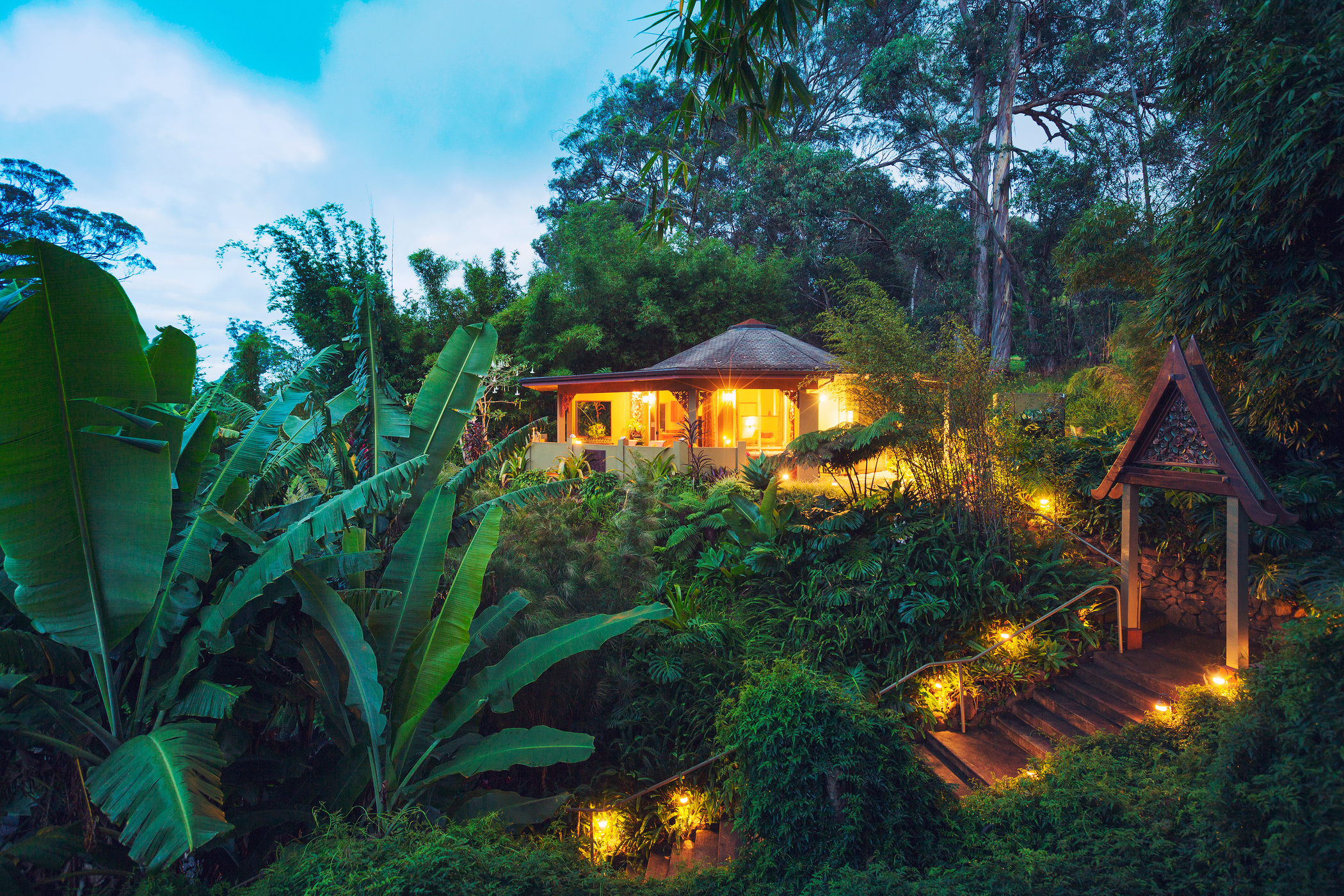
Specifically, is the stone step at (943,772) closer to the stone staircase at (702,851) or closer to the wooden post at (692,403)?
the stone staircase at (702,851)

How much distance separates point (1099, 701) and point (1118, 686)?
0.95 ft

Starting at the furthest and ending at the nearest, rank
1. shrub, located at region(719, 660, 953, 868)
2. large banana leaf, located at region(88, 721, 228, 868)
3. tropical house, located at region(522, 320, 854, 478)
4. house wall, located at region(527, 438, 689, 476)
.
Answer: tropical house, located at region(522, 320, 854, 478) → house wall, located at region(527, 438, 689, 476) → shrub, located at region(719, 660, 953, 868) → large banana leaf, located at region(88, 721, 228, 868)

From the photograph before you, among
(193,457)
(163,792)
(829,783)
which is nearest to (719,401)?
(193,457)

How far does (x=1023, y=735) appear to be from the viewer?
5293 millimetres

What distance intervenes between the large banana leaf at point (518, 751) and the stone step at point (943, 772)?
276 cm

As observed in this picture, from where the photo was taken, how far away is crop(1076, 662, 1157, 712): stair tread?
202 inches

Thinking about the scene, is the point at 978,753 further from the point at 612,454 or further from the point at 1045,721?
the point at 612,454

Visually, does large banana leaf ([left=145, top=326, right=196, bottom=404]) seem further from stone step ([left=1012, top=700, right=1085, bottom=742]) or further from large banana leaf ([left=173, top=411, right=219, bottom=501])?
stone step ([left=1012, top=700, right=1085, bottom=742])

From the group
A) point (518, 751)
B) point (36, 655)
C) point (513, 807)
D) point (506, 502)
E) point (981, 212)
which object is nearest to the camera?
point (36, 655)

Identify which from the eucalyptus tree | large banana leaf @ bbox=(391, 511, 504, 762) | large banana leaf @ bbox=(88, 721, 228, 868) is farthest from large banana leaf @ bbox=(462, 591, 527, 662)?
the eucalyptus tree

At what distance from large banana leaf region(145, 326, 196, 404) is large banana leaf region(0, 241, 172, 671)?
60 centimetres

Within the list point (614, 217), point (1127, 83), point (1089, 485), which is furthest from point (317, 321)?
point (1127, 83)

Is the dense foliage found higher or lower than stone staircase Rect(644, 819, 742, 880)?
higher

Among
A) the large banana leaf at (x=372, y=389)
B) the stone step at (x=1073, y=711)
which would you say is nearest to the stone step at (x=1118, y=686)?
the stone step at (x=1073, y=711)
